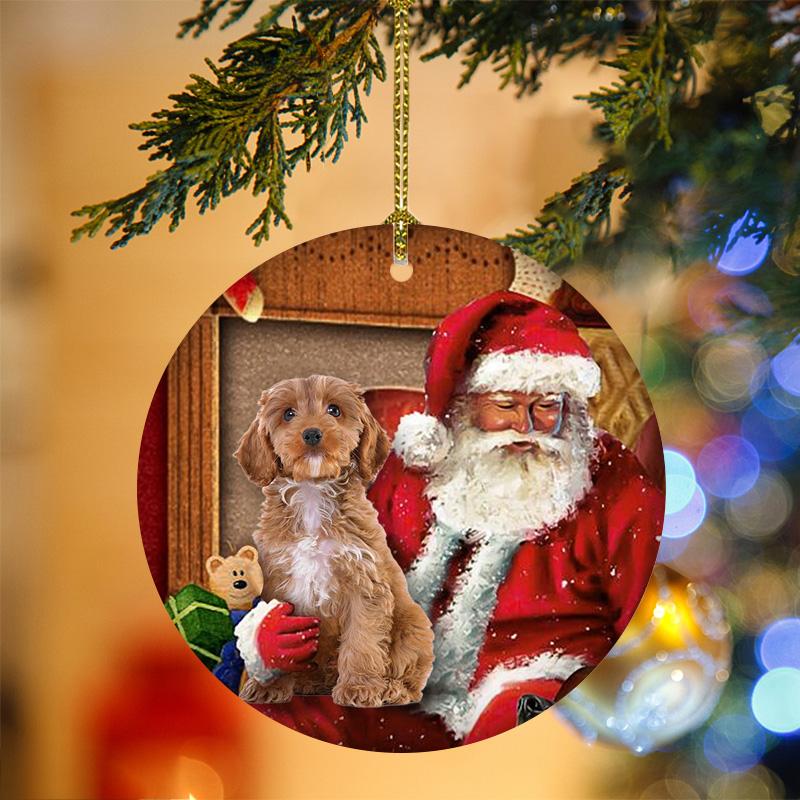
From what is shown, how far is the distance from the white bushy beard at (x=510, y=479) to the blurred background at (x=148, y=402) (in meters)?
0.24

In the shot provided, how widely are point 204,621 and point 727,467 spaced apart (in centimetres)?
63

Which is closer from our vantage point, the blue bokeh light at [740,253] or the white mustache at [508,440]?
the white mustache at [508,440]

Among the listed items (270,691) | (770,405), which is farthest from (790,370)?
(270,691)

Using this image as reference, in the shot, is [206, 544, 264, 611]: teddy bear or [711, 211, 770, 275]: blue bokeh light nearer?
[206, 544, 264, 611]: teddy bear

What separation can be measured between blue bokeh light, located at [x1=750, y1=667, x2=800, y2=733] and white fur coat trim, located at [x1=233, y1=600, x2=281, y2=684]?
59cm

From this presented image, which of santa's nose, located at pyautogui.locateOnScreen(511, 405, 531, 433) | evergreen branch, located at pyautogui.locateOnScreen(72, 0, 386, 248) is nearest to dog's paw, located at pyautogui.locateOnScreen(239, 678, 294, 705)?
santa's nose, located at pyautogui.locateOnScreen(511, 405, 531, 433)

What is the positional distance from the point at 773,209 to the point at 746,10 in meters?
0.23

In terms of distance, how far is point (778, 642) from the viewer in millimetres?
1098

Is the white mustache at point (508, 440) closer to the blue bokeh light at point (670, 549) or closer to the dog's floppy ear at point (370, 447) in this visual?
the dog's floppy ear at point (370, 447)

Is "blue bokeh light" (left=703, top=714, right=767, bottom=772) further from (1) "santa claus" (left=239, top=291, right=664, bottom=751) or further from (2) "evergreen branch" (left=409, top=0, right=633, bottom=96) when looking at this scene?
(2) "evergreen branch" (left=409, top=0, right=633, bottom=96)

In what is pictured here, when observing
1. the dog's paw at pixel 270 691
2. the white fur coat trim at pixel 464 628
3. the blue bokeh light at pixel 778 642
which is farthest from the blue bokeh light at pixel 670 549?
the dog's paw at pixel 270 691

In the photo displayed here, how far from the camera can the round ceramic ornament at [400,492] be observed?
89cm

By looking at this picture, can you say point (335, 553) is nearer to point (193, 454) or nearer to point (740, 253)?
point (193, 454)

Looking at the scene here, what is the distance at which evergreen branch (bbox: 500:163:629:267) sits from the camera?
3.48 feet
